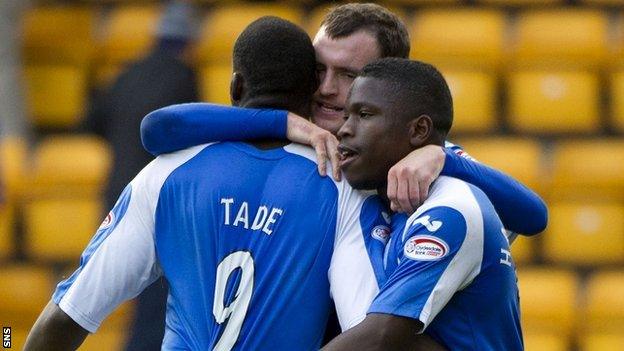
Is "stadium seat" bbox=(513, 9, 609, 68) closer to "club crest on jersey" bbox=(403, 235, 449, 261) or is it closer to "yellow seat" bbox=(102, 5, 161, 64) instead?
"yellow seat" bbox=(102, 5, 161, 64)

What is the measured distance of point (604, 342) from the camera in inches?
262

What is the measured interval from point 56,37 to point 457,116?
218 cm

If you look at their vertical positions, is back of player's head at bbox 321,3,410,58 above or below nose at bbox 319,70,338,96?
above

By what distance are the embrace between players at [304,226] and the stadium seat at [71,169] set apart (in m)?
3.76

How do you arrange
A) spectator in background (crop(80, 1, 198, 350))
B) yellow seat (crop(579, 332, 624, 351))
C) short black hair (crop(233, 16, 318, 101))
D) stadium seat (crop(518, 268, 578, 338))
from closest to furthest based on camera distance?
short black hair (crop(233, 16, 318, 101)), spectator in background (crop(80, 1, 198, 350)), yellow seat (crop(579, 332, 624, 351)), stadium seat (crop(518, 268, 578, 338))

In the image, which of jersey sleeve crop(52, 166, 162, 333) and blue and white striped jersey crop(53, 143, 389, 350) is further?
jersey sleeve crop(52, 166, 162, 333)

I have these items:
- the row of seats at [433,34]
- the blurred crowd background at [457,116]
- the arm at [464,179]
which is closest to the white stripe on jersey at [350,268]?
the arm at [464,179]

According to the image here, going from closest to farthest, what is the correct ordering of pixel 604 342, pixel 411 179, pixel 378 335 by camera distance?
1. pixel 378 335
2. pixel 411 179
3. pixel 604 342

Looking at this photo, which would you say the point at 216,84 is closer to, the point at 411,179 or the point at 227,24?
the point at 227,24

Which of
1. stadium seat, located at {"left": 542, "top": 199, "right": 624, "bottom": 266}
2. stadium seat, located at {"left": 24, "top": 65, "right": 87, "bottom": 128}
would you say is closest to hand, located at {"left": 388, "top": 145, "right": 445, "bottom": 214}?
stadium seat, located at {"left": 542, "top": 199, "right": 624, "bottom": 266}

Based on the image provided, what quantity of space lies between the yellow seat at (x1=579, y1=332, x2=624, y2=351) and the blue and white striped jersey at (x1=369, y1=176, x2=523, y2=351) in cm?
342

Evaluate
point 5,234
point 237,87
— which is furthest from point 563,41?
point 237,87

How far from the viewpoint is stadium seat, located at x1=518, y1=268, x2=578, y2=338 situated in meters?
6.75

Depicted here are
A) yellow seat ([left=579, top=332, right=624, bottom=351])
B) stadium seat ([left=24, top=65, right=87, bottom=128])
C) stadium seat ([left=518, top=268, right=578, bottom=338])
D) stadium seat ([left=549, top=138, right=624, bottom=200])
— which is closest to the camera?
yellow seat ([left=579, top=332, right=624, bottom=351])
